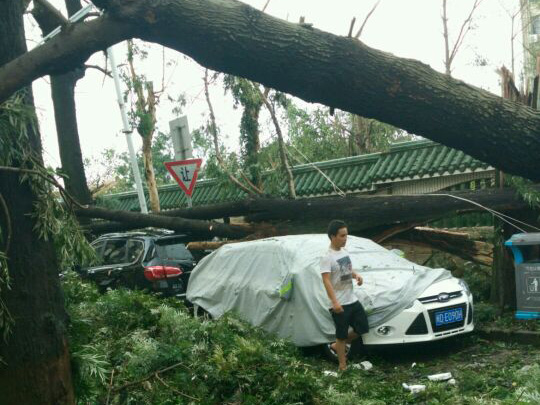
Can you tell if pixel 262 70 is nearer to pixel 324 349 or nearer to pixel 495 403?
pixel 495 403

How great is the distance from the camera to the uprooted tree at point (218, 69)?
3859 millimetres

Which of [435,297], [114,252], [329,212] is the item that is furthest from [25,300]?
[114,252]

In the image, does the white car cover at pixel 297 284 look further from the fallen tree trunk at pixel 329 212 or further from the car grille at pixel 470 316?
the fallen tree trunk at pixel 329 212

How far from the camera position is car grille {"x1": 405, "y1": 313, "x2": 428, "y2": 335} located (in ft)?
30.4

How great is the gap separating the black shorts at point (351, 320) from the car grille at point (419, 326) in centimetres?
62

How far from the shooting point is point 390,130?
27.8m

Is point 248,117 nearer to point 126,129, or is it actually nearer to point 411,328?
point 126,129

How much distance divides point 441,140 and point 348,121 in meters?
25.4

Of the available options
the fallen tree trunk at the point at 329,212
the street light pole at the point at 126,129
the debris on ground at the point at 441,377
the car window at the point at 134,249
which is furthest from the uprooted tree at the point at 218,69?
the street light pole at the point at 126,129

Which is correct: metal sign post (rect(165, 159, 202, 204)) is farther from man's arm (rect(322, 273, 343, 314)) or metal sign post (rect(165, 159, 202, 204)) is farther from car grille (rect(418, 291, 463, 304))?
car grille (rect(418, 291, 463, 304))

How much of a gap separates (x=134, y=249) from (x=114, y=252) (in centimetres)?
55

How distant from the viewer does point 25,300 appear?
13.7ft

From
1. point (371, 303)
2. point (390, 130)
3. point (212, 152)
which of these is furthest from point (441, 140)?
point (390, 130)

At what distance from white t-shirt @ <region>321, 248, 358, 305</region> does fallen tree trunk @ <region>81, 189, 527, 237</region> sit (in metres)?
2.48
